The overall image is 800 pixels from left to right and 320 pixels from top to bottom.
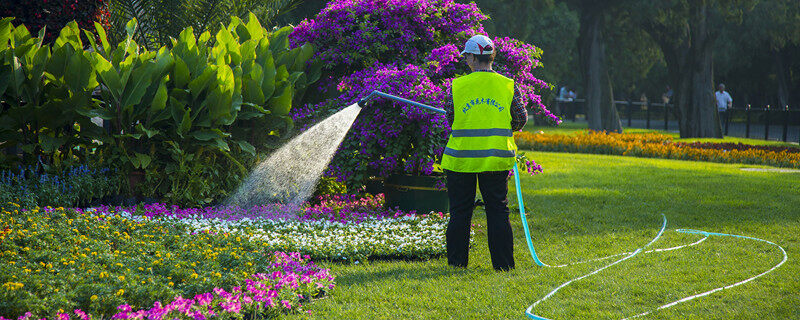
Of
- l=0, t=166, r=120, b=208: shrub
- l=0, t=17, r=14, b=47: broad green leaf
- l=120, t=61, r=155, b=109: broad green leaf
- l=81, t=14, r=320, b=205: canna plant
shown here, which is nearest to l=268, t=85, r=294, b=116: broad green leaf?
l=81, t=14, r=320, b=205: canna plant

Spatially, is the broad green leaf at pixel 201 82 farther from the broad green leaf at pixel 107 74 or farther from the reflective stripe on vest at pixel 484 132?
the reflective stripe on vest at pixel 484 132

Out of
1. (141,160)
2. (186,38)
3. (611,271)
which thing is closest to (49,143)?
(141,160)

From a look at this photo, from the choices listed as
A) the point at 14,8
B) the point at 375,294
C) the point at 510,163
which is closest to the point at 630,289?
the point at 510,163

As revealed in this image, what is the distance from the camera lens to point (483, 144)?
200 inches

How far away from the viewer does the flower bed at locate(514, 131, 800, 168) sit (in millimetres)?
13628

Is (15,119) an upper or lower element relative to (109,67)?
lower

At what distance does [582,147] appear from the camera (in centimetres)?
1611

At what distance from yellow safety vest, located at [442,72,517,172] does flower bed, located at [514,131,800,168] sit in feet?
32.4

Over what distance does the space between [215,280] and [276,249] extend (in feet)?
4.57

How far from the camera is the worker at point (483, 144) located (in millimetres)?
5090

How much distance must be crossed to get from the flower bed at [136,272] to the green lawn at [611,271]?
1.10 feet

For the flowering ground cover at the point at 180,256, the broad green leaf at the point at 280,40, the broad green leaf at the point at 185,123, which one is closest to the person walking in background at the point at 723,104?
the broad green leaf at the point at 280,40

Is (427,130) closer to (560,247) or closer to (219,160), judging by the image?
(560,247)

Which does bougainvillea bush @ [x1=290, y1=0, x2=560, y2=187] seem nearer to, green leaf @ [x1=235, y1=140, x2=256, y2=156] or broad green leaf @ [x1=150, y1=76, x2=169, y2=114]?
green leaf @ [x1=235, y1=140, x2=256, y2=156]
